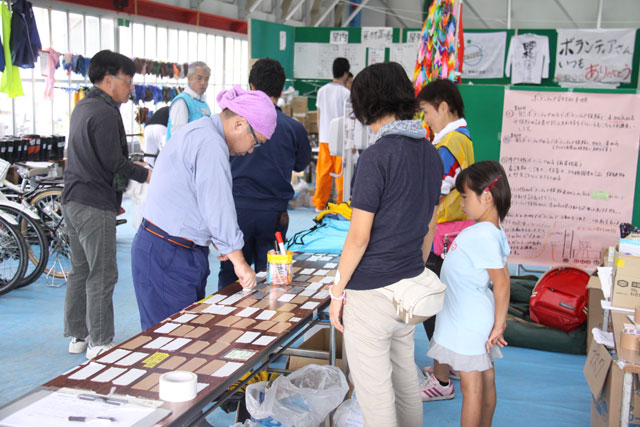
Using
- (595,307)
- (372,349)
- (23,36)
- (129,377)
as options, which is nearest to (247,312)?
(372,349)

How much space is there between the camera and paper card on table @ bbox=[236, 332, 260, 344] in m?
1.89

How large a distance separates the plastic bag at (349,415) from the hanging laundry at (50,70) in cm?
630

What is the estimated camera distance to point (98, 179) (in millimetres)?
3111

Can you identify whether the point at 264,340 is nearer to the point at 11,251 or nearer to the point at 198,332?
the point at 198,332

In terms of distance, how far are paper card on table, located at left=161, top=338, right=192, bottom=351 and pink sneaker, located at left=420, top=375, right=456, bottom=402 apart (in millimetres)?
1541

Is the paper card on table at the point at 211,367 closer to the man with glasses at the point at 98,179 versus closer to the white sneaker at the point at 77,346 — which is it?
the man with glasses at the point at 98,179

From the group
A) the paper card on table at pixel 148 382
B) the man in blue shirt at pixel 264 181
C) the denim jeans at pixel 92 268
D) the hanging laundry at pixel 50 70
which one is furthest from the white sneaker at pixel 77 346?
the hanging laundry at pixel 50 70

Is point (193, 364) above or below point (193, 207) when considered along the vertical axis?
below

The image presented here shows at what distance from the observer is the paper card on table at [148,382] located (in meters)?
1.55

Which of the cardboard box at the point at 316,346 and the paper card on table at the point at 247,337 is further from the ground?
the paper card on table at the point at 247,337

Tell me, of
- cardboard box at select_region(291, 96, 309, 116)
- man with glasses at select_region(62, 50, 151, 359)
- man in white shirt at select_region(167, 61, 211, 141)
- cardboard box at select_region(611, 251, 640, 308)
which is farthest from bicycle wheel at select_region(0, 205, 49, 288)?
cardboard box at select_region(291, 96, 309, 116)

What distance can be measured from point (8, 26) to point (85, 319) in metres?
4.07

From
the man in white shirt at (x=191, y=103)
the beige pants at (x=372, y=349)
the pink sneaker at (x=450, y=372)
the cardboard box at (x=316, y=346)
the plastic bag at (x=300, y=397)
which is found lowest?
the pink sneaker at (x=450, y=372)

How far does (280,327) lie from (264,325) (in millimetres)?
58
